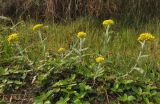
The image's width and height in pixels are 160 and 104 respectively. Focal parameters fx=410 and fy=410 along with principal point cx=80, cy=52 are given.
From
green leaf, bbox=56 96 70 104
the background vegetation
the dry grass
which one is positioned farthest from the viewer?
the dry grass

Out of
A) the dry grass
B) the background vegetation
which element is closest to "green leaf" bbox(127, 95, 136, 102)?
the background vegetation

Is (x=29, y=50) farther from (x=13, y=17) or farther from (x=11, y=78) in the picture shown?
(x=13, y=17)

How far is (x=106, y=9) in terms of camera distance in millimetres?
4625

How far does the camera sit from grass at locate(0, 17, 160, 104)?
2.98 m

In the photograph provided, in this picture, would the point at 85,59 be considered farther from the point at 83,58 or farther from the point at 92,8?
the point at 92,8

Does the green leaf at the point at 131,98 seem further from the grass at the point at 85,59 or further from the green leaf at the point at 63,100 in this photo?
the green leaf at the point at 63,100

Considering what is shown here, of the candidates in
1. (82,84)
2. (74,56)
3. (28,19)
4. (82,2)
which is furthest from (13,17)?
(82,84)

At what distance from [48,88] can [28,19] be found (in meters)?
2.01

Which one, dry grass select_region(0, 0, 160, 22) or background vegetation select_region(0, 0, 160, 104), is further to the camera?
dry grass select_region(0, 0, 160, 22)

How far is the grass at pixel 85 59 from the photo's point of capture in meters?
2.98

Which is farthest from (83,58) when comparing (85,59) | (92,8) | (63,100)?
(92,8)

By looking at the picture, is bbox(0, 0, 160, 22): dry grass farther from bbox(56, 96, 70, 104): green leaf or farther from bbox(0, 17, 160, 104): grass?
bbox(56, 96, 70, 104): green leaf

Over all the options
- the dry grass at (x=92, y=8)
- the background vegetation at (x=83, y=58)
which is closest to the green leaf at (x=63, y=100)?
the background vegetation at (x=83, y=58)

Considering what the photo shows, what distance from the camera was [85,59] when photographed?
10.8ft
